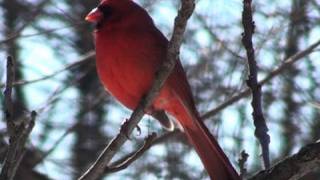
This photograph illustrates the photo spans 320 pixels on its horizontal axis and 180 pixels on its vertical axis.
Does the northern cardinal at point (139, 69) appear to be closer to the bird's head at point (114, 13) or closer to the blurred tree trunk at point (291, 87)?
the bird's head at point (114, 13)

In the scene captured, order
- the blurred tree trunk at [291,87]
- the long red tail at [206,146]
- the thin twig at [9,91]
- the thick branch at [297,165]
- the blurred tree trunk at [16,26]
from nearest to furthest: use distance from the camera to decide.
A: the thick branch at [297,165], the thin twig at [9,91], the long red tail at [206,146], the blurred tree trunk at [16,26], the blurred tree trunk at [291,87]

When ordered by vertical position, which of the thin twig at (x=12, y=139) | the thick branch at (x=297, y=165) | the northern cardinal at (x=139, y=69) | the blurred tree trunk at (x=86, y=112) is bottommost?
the thick branch at (x=297, y=165)

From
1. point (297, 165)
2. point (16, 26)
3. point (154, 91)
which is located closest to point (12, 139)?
point (154, 91)

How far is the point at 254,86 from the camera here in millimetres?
2930

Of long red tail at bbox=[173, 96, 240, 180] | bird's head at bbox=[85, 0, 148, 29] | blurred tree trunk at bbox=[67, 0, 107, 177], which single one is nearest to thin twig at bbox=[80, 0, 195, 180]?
long red tail at bbox=[173, 96, 240, 180]

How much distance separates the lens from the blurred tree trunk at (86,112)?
6.33 metres

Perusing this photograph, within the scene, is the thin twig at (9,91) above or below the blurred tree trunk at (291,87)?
below

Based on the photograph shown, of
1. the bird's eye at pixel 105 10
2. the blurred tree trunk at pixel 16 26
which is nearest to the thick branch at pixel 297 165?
the bird's eye at pixel 105 10

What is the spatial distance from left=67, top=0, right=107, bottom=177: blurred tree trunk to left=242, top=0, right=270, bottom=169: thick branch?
10.8ft

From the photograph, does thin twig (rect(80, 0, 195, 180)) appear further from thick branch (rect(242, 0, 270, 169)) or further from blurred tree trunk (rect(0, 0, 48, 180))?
blurred tree trunk (rect(0, 0, 48, 180))

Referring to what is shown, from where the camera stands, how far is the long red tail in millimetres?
3195

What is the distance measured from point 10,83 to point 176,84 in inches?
54.4

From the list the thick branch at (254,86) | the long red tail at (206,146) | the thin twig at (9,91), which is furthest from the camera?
the long red tail at (206,146)

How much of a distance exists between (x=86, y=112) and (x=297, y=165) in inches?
161
